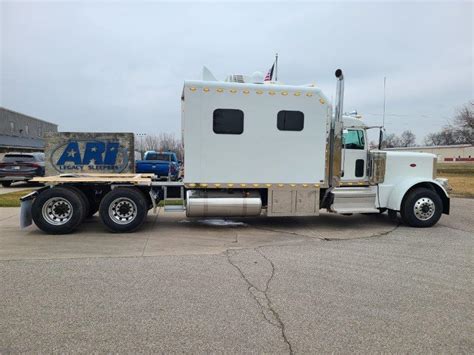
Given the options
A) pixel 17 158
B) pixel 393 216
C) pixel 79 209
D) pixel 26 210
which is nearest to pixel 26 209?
pixel 26 210

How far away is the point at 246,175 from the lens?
328 inches

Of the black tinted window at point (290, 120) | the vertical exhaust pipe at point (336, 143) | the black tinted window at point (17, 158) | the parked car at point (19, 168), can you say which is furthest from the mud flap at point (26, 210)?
the black tinted window at point (17, 158)

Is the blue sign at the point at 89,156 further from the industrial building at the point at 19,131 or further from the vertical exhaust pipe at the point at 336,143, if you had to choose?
the industrial building at the point at 19,131

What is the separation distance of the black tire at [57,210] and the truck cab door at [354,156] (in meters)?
6.28

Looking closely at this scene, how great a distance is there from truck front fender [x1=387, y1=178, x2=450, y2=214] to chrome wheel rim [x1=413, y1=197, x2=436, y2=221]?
37 centimetres

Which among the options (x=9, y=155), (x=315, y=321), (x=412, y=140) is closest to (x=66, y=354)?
(x=315, y=321)

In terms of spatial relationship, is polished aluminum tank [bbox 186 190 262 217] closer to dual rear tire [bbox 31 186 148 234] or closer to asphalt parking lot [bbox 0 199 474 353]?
asphalt parking lot [bbox 0 199 474 353]

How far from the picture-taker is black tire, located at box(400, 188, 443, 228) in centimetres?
883

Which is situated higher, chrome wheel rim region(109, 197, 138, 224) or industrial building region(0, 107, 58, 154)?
industrial building region(0, 107, 58, 154)

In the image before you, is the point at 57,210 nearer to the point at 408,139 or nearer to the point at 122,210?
the point at 122,210

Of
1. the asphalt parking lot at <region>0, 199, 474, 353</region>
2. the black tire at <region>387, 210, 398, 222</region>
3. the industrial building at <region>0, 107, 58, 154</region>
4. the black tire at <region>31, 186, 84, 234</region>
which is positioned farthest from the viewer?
the industrial building at <region>0, 107, 58, 154</region>

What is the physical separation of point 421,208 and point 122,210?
7.05 meters

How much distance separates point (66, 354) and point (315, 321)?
236cm

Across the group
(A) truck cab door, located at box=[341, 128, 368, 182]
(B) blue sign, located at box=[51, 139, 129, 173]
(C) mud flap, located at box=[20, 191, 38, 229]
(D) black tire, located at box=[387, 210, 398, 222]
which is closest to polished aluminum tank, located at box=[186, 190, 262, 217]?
(B) blue sign, located at box=[51, 139, 129, 173]
